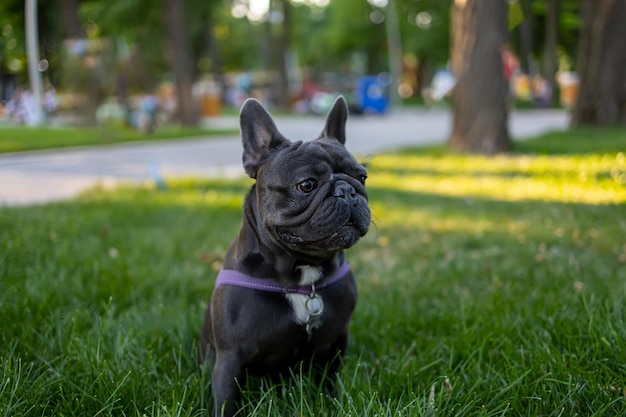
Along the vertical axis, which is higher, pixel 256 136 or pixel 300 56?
pixel 300 56

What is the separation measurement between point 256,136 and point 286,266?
1.94ft

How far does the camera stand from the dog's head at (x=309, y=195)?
2.31m

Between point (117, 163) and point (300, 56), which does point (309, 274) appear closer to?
point (117, 163)

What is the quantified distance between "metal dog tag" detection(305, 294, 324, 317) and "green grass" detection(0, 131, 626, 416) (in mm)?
296

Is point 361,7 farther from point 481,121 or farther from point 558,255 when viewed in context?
point 558,255

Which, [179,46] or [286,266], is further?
[179,46]

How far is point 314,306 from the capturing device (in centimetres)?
246

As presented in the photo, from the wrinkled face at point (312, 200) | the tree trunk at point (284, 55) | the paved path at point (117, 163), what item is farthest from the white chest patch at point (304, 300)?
the tree trunk at point (284, 55)

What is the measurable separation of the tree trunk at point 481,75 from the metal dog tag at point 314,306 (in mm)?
8674

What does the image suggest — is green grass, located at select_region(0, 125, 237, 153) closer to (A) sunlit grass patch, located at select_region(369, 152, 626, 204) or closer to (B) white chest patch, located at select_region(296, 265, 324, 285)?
(A) sunlit grass patch, located at select_region(369, 152, 626, 204)

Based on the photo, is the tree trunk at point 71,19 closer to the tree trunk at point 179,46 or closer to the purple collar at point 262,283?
the tree trunk at point 179,46

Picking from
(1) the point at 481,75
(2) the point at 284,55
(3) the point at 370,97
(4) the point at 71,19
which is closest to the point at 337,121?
(1) the point at 481,75

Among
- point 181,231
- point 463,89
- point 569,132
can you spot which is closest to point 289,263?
point 181,231

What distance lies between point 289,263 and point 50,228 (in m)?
3.48
